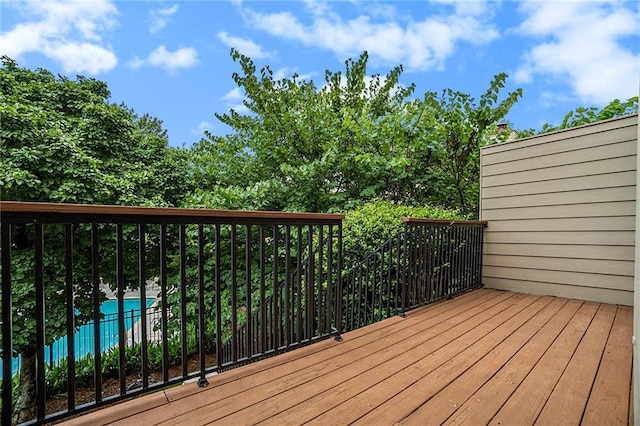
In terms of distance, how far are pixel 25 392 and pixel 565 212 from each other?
8073 mm

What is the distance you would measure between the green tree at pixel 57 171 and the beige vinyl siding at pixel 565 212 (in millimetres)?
5512

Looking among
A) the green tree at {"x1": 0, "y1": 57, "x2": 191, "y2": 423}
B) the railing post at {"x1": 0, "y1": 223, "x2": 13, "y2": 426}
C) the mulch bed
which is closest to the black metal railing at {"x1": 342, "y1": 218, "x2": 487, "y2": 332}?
the railing post at {"x1": 0, "y1": 223, "x2": 13, "y2": 426}

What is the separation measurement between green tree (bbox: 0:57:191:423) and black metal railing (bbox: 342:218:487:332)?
4.14m

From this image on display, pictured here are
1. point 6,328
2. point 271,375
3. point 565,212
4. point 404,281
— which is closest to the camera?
point 6,328

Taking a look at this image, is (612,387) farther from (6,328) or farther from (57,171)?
(57,171)

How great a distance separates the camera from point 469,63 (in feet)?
21.0

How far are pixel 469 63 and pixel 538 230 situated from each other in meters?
4.11

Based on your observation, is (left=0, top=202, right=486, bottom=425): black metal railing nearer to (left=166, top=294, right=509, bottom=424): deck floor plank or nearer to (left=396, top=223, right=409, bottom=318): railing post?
(left=396, top=223, right=409, bottom=318): railing post

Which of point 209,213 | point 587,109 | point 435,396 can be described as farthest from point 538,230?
point 209,213

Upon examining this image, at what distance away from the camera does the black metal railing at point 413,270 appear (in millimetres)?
3041

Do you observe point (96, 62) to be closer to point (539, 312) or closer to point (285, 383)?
point (285, 383)

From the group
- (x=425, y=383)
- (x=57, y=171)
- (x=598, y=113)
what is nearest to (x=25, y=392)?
(x=57, y=171)

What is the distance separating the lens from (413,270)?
3.12 meters

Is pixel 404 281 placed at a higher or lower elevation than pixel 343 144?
lower
